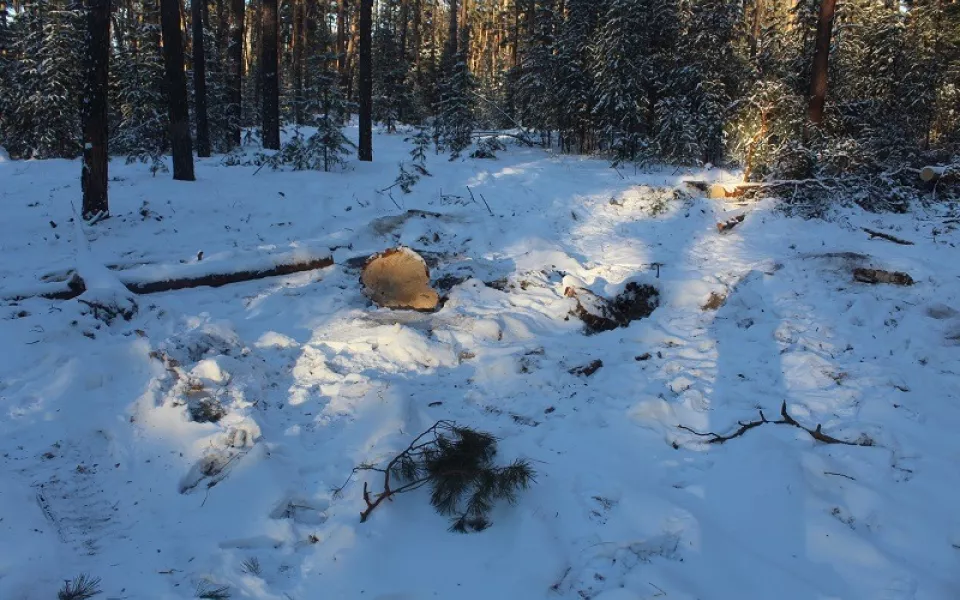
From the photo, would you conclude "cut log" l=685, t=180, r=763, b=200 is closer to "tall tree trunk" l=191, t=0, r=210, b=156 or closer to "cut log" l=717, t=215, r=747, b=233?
"cut log" l=717, t=215, r=747, b=233

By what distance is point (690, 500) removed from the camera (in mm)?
3941

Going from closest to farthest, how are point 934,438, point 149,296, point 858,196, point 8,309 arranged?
point 934,438, point 8,309, point 149,296, point 858,196

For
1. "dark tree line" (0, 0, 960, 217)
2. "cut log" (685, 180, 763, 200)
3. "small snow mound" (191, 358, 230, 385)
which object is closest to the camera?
"small snow mound" (191, 358, 230, 385)

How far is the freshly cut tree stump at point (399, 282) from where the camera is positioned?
715cm

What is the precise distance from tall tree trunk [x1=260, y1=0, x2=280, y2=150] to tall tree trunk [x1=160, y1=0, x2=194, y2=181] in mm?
3639

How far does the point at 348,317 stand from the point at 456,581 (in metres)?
3.98

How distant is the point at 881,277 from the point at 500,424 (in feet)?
18.3

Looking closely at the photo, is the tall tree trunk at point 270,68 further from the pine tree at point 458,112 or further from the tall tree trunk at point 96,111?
the tall tree trunk at point 96,111

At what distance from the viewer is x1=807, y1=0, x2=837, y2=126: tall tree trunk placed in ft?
40.8

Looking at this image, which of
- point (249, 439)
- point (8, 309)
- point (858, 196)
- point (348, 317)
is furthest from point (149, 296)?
point (858, 196)

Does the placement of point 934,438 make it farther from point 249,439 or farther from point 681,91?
point 681,91

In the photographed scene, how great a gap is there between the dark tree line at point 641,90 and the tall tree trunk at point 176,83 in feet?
0.09

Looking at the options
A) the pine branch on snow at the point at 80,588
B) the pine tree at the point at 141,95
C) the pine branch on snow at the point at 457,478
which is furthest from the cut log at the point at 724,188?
the pine tree at the point at 141,95

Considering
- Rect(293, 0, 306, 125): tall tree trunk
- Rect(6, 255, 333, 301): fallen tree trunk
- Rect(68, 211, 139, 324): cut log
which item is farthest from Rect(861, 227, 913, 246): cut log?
Rect(293, 0, 306, 125): tall tree trunk
